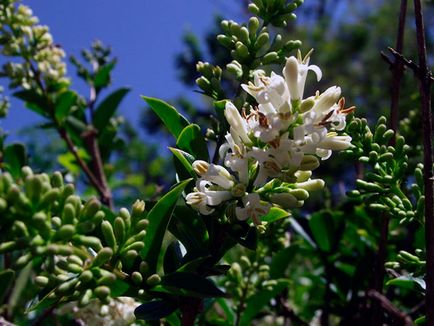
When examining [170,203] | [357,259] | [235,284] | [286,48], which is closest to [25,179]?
[170,203]

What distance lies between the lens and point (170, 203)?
1.08 meters

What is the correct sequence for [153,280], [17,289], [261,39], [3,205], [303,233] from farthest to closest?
[303,233] → [17,289] → [261,39] → [153,280] → [3,205]

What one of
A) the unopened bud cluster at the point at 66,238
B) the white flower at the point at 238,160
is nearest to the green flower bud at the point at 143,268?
the unopened bud cluster at the point at 66,238

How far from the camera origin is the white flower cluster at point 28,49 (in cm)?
217

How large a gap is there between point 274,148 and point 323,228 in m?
1.24

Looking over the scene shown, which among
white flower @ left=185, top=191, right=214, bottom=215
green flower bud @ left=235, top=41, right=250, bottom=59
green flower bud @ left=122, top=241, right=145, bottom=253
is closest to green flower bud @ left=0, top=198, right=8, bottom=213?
green flower bud @ left=122, top=241, right=145, bottom=253

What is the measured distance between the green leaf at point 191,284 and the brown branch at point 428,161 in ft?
1.11

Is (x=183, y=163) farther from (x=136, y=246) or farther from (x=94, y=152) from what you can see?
(x=94, y=152)

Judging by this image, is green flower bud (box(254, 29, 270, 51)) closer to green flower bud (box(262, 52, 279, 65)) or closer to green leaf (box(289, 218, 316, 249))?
green flower bud (box(262, 52, 279, 65))

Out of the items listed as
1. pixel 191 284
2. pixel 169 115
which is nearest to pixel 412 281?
pixel 191 284

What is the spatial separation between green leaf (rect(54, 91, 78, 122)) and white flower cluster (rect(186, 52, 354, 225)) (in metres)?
1.48

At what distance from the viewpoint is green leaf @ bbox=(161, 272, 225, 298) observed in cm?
102

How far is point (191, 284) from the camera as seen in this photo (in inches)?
40.4

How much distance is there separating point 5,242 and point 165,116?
0.50 meters
